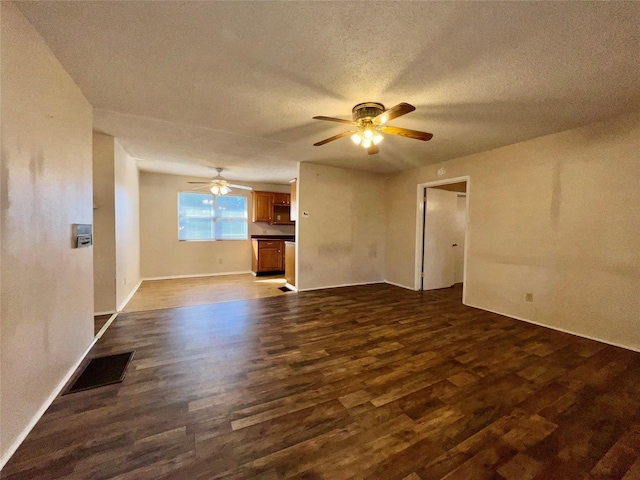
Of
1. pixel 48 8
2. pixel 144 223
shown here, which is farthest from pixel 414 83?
pixel 144 223

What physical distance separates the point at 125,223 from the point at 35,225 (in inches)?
120

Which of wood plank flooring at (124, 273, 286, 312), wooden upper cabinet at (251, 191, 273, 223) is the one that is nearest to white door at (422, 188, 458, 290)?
wood plank flooring at (124, 273, 286, 312)

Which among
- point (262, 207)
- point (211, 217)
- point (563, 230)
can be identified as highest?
point (262, 207)

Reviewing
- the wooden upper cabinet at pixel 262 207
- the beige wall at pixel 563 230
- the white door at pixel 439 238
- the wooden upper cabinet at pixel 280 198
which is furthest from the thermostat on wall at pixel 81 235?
the white door at pixel 439 238

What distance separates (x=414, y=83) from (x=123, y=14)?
2076 mm

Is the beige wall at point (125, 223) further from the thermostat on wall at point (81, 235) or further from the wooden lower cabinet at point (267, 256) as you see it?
the wooden lower cabinet at point (267, 256)

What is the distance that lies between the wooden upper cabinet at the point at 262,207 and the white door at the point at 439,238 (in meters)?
4.13

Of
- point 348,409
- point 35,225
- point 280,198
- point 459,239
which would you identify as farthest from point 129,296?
point 459,239

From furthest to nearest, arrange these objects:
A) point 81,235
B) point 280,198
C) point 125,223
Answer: point 280,198
point 125,223
point 81,235

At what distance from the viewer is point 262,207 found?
698 centimetres

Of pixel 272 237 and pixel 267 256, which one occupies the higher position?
pixel 272 237

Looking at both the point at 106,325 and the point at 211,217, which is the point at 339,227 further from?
the point at 106,325

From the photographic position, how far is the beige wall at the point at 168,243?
5961 mm

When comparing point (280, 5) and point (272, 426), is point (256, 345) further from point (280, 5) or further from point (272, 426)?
point (280, 5)
